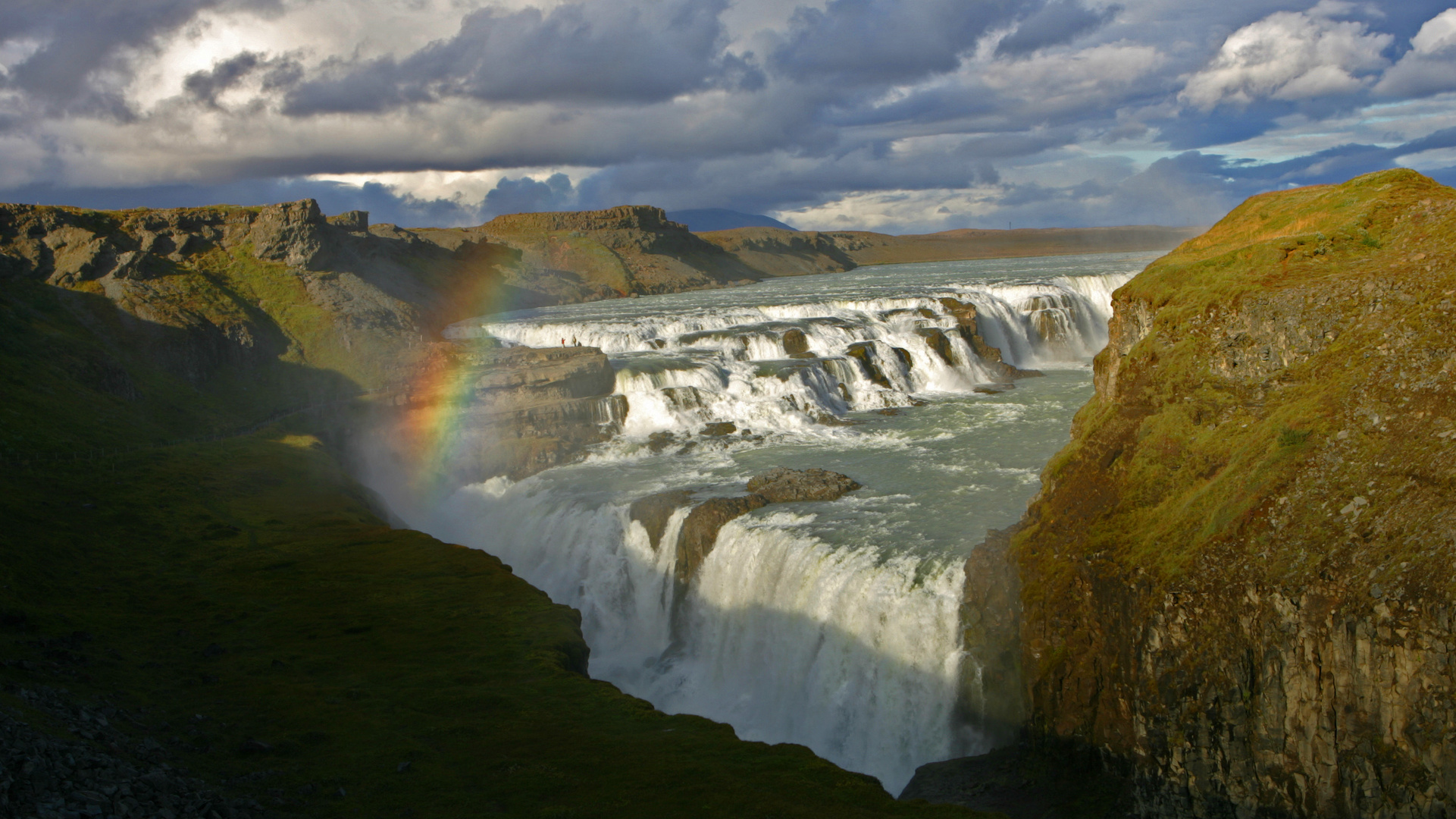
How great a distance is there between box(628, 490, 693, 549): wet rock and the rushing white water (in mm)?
340

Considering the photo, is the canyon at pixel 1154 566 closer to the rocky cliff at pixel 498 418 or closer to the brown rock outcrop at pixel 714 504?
the brown rock outcrop at pixel 714 504

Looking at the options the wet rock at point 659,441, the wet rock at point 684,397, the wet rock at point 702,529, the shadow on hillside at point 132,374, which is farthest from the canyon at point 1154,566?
the wet rock at point 684,397

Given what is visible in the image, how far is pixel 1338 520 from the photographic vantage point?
12.2m

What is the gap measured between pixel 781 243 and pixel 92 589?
142437 mm

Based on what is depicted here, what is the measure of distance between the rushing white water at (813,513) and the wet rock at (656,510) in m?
0.34

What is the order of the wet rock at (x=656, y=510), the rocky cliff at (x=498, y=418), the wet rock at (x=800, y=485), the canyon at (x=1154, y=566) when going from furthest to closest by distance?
the rocky cliff at (x=498, y=418), the wet rock at (x=656, y=510), the wet rock at (x=800, y=485), the canyon at (x=1154, y=566)

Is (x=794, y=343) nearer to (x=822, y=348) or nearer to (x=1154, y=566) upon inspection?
(x=822, y=348)

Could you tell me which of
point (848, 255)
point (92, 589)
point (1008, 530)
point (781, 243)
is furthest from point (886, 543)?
point (848, 255)

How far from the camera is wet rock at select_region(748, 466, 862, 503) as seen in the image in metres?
25.4

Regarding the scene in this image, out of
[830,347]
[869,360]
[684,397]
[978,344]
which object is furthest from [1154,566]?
[978,344]

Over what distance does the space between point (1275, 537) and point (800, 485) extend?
14.4 meters

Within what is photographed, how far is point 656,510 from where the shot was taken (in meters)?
26.3

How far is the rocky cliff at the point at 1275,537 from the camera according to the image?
11.1 meters

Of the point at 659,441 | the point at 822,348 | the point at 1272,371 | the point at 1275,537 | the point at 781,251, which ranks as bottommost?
the point at 659,441
